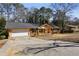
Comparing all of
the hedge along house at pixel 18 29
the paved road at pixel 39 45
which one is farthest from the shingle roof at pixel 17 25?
the paved road at pixel 39 45

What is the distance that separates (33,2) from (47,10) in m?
0.21

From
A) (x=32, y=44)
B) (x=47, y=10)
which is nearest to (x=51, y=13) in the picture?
(x=47, y=10)

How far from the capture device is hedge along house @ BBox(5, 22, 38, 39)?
6504mm

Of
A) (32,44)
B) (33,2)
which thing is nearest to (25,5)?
(33,2)

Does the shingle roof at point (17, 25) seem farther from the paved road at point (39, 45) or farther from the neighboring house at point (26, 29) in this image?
the paved road at point (39, 45)

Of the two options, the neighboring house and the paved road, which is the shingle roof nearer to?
the neighboring house

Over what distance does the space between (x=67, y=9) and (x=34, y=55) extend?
72cm

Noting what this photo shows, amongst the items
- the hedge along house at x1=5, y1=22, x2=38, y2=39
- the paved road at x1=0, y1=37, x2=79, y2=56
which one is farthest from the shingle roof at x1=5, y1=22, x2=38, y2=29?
the paved road at x1=0, y1=37, x2=79, y2=56

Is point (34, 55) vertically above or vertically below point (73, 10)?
below

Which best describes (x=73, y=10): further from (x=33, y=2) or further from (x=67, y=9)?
(x=33, y=2)

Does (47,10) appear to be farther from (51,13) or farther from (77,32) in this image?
(77,32)

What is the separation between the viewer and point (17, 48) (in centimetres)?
648

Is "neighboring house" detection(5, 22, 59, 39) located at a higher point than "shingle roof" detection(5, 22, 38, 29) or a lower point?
lower

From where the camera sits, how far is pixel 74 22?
6.50m
